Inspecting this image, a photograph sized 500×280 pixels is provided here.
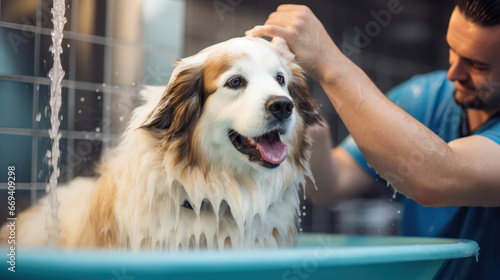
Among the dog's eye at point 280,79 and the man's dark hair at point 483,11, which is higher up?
the man's dark hair at point 483,11

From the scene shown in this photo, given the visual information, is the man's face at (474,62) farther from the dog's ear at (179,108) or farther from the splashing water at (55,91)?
the splashing water at (55,91)

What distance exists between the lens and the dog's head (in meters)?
0.58

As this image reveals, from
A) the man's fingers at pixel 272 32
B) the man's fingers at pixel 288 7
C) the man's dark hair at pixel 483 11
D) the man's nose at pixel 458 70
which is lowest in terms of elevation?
the man's nose at pixel 458 70

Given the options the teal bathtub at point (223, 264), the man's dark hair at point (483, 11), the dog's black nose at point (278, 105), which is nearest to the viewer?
the teal bathtub at point (223, 264)

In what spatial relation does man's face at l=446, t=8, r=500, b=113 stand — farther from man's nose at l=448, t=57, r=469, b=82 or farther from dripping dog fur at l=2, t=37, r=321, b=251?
dripping dog fur at l=2, t=37, r=321, b=251

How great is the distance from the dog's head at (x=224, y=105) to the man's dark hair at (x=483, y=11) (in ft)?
1.01

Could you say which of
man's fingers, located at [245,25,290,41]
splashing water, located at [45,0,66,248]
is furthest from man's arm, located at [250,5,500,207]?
splashing water, located at [45,0,66,248]

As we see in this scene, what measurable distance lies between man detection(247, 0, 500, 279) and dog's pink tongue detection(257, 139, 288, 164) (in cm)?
12

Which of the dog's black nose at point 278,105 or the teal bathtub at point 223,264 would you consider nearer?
the teal bathtub at point 223,264

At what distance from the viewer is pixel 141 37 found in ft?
2.05

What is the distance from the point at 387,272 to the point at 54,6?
504 millimetres

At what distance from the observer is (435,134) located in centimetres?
68

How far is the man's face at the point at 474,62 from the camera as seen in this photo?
700 millimetres

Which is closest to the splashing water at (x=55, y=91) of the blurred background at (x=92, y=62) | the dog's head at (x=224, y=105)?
the blurred background at (x=92, y=62)
